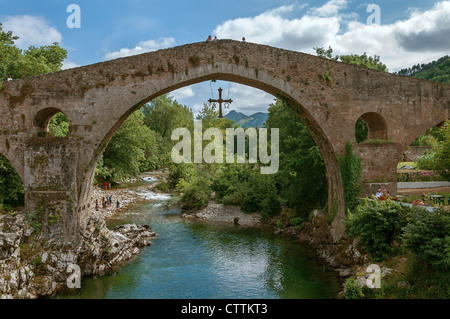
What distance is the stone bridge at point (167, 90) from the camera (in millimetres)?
11148

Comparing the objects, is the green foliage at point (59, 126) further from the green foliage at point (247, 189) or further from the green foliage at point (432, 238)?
the green foliage at point (432, 238)

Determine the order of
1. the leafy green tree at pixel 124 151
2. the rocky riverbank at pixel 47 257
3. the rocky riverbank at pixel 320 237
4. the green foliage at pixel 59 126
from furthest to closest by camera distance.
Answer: the leafy green tree at pixel 124 151, the green foliage at pixel 59 126, the rocky riverbank at pixel 320 237, the rocky riverbank at pixel 47 257

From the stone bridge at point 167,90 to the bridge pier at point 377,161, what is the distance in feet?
0.12

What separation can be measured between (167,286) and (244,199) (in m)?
10.7

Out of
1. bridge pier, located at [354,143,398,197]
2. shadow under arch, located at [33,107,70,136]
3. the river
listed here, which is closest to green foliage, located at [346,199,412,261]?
the river

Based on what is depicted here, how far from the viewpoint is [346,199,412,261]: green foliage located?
9.20 m

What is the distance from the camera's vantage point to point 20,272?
972cm

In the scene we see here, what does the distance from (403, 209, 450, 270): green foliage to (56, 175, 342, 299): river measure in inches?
125

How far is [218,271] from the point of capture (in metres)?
11.8

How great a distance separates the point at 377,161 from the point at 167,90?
796 centimetres

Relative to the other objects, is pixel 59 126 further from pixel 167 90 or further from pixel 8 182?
pixel 167 90

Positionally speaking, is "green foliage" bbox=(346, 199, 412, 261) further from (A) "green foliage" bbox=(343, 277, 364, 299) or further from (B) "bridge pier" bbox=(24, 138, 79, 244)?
(B) "bridge pier" bbox=(24, 138, 79, 244)

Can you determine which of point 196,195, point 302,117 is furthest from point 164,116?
point 302,117

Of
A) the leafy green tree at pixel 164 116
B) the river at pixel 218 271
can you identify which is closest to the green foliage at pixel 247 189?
the river at pixel 218 271
